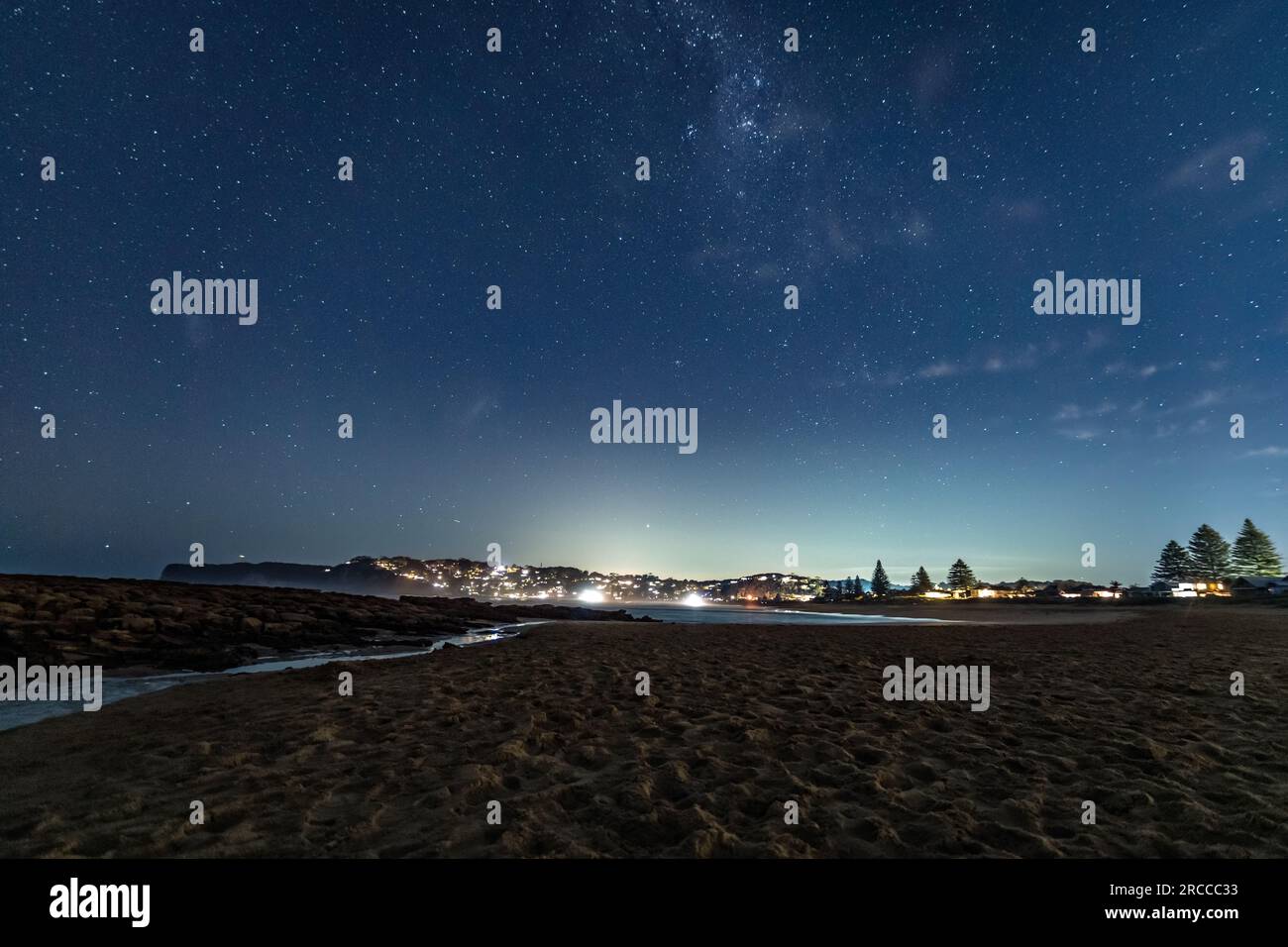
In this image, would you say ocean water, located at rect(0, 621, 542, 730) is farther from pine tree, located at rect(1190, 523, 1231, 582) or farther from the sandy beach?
pine tree, located at rect(1190, 523, 1231, 582)

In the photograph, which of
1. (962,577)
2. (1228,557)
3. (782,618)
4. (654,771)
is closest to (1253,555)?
(1228,557)

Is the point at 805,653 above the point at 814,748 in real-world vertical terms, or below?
below

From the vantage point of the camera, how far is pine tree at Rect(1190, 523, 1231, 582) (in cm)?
10762

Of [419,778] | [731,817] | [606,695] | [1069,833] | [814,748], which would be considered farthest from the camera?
[606,695]

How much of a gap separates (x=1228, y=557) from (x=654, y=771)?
15772 cm

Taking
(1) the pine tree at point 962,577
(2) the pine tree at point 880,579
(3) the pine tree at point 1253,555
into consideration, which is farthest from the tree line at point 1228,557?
(2) the pine tree at point 880,579

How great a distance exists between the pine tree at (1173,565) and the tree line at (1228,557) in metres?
1.86

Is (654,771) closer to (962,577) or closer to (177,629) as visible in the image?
(177,629)

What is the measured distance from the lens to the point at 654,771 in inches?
271
